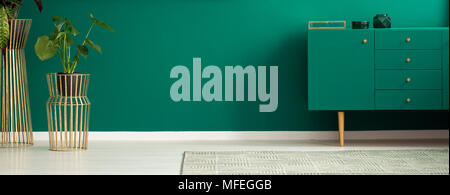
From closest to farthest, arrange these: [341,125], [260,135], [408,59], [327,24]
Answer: [408,59]
[341,125]
[327,24]
[260,135]

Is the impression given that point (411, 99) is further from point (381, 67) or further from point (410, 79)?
point (381, 67)

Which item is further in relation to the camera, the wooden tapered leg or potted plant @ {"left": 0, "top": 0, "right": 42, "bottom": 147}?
the wooden tapered leg

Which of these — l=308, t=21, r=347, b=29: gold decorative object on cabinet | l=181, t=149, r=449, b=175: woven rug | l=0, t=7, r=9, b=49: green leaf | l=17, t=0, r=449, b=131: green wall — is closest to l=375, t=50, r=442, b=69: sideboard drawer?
l=308, t=21, r=347, b=29: gold decorative object on cabinet

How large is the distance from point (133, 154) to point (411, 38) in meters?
1.98

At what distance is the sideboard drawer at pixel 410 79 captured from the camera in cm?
379

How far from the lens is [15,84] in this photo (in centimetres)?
383

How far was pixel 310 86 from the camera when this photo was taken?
3.83 m

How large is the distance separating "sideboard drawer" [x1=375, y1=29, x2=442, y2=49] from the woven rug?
714mm

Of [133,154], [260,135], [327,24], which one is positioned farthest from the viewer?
[260,135]

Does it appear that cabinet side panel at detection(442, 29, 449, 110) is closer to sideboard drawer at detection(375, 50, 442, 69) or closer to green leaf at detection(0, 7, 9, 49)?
sideboard drawer at detection(375, 50, 442, 69)

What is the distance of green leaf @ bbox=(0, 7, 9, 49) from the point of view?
362cm

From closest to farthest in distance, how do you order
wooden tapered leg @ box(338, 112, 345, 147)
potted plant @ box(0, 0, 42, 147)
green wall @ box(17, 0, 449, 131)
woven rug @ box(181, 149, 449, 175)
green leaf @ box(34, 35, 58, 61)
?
woven rug @ box(181, 149, 449, 175) < green leaf @ box(34, 35, 58, 61) < potted plant @ box(0, 0, 42, 147) < wooden tapered leg @ box(338, 112, 345, 147) < green wall @ box(17, 0, 449, 131)

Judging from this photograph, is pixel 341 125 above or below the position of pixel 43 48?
below

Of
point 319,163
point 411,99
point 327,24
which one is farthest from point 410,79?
point 319,163
